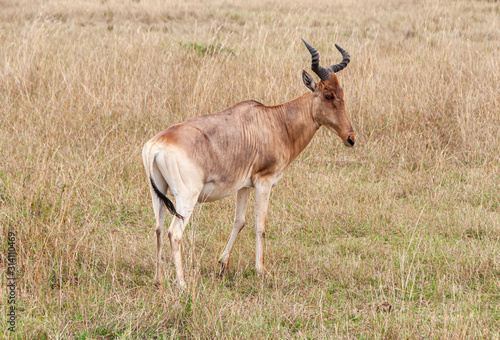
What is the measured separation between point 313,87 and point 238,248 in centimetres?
166

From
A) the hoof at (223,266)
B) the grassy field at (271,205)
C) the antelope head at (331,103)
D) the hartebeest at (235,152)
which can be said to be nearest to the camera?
the grassy field at (271,205)

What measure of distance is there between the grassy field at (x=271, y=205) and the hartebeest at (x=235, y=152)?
15.6 inches

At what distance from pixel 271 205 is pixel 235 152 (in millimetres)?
1684

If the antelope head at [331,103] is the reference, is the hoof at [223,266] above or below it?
below

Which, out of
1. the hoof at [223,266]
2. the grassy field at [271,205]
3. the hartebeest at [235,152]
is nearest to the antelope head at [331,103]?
the hartebeest at [235,152]

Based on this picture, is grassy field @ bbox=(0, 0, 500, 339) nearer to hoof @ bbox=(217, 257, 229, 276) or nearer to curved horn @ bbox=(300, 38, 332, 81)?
hoof @ bbox=(217, 257, 229, 276)

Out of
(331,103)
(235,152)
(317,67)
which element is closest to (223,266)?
(235,152)

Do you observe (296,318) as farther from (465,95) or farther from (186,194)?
(465,95)

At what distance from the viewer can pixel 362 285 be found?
4.56m

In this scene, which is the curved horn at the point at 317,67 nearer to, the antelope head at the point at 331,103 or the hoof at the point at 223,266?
the antelope head at the point at 331,103

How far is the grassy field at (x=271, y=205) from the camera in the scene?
382cm

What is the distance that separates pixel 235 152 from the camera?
15.0 ft

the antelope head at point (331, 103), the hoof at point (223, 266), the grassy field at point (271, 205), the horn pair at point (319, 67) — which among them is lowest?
the hoof at point (223, 266)

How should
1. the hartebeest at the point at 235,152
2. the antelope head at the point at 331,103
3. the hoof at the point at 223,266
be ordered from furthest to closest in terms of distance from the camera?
the antelope head at the point at 331,103
the hoof at the point at 223,266
the hartebeest at the point at 235,152
